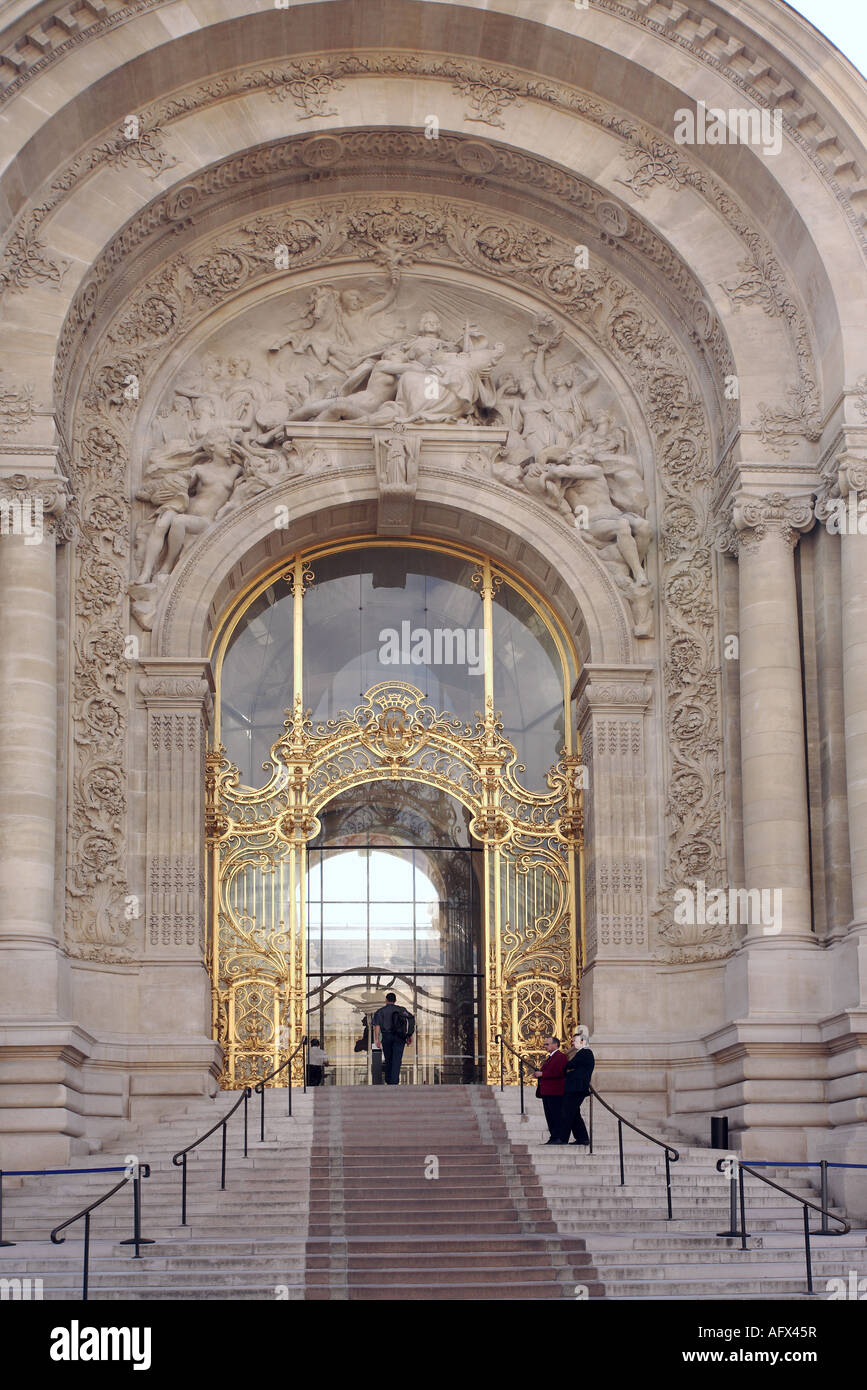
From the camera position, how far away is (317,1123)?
1903 centimetres

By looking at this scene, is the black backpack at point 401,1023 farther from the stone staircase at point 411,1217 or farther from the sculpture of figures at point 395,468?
the sculpture of figures at point 395,468

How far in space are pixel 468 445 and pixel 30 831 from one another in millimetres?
7558

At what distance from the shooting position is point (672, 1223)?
53.3 ft

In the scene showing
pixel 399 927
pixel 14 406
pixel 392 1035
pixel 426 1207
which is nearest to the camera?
pixel 426 1207

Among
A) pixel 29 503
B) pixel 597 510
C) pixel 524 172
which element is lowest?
pixel 29 503

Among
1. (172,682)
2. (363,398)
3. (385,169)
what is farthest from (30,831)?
(385,169)

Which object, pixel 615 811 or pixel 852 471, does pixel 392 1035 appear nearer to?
pixel 615 811

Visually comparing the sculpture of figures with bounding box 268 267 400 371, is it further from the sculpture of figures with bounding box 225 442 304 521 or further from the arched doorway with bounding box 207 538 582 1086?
the arched doorway with bounding box 207 538 582 1086

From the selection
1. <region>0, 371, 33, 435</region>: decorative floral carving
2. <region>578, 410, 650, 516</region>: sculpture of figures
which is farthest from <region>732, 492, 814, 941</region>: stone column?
<region>0, 371, 33, 435</region>: decorative floral carving

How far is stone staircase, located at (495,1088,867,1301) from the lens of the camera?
14.0 m

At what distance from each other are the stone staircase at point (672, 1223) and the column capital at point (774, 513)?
272 inches

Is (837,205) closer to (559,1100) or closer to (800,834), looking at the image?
(800,834)

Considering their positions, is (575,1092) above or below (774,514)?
below
